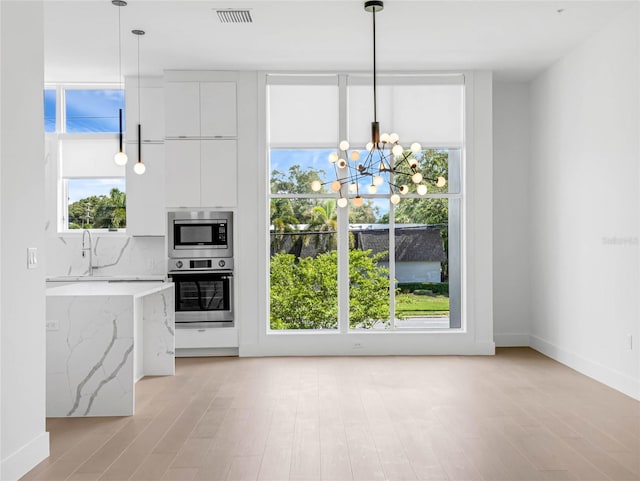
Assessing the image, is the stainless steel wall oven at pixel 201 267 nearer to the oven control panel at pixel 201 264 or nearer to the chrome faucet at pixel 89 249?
the oven control panel at pixel 201 264

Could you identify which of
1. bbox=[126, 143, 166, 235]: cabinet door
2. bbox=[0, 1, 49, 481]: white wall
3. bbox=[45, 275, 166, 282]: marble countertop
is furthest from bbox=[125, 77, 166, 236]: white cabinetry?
bbox=[0, 1, 49, 481]: white wall

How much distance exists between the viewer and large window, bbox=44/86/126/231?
7.22 meters

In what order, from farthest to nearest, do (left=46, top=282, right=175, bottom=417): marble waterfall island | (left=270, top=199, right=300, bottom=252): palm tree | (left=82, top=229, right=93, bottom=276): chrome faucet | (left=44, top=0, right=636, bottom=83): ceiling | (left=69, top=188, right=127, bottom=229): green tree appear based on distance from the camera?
(left=69, top=188, right=127, bottom=229): green tree, (left=82, top=229, right=93, bottom=276): chrome faucet, (left=270, top=199, right=300, bottom=252): palm tree, (left=44, top=0, right=636, bottom=83): ceiling, (left=46, top=282, right=175, bottom=417): marble waterfall island

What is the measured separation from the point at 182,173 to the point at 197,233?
2.19 ft

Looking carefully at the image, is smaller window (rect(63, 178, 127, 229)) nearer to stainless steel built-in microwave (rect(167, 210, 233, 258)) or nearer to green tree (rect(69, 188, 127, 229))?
green tree (rect(69, 188, 127, 229))

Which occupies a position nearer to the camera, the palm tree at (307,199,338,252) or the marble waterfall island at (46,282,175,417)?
the marble waterfall island at (46,282,175,417)

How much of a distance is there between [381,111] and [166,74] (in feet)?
7.78

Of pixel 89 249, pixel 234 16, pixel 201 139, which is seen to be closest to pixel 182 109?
pixel 201 139

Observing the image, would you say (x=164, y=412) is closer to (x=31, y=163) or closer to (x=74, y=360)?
(x=74, y=360)

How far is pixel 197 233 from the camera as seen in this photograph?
6789 mm

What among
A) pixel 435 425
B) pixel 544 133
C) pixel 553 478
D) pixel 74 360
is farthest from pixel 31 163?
pixel 544 133

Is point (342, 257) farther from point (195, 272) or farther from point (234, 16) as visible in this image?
point (234, 16)

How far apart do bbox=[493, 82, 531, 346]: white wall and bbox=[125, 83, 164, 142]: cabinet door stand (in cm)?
382

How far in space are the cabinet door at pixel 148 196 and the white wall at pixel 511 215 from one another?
381 cm
